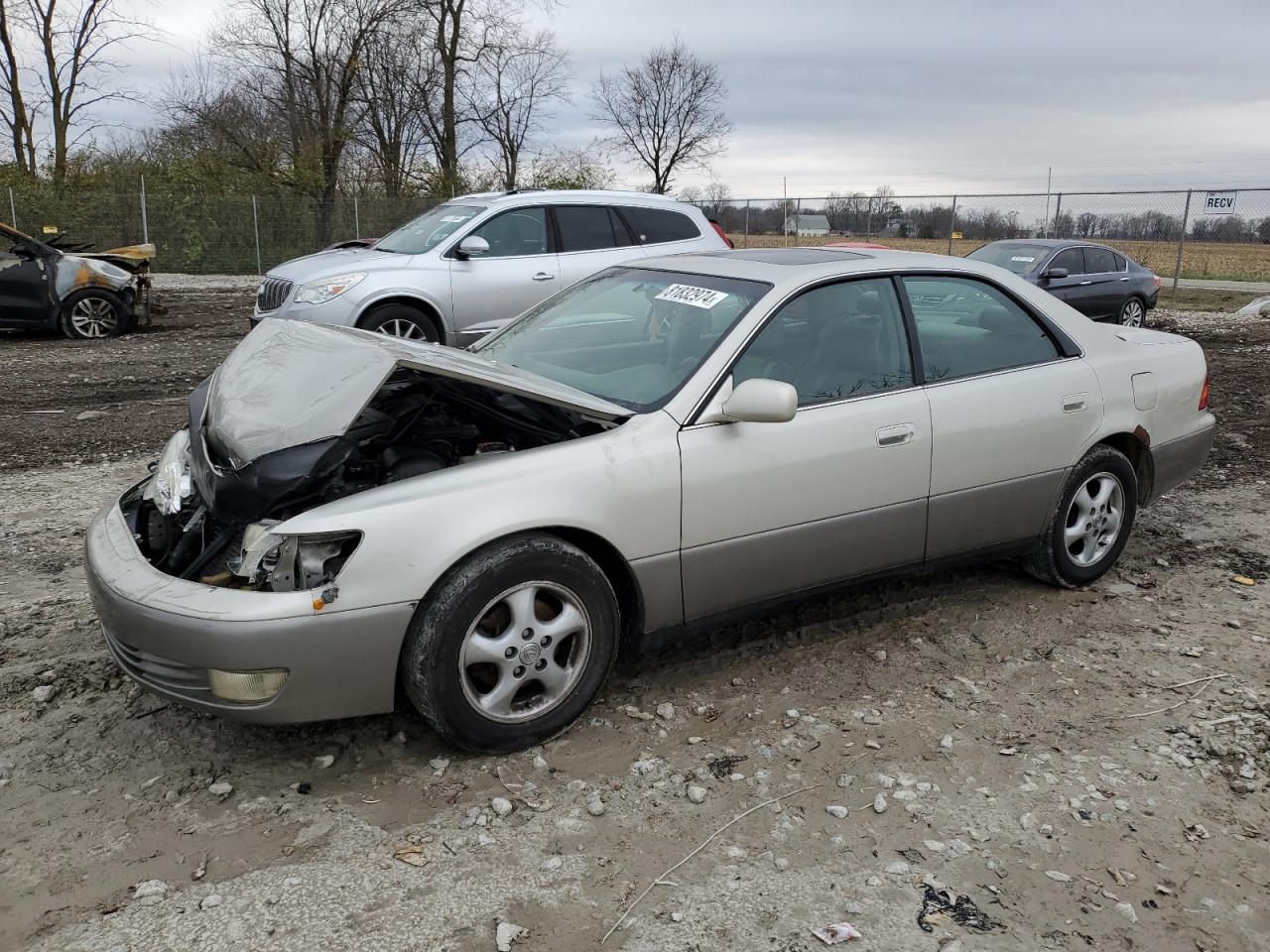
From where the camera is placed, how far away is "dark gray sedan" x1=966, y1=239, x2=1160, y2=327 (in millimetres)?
14344

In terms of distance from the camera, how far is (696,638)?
4.35m

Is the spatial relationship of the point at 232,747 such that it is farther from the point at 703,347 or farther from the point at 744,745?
the point at 703,347

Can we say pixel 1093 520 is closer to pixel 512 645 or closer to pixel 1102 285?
pixel 512 645

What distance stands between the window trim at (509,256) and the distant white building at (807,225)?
19.6 metres

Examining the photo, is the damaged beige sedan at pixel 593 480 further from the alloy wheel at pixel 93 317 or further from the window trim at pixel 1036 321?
the alloy wheel at pixel 93 317

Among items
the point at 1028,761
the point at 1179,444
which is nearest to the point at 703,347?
the point at 1028,761

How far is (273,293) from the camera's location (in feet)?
33.1

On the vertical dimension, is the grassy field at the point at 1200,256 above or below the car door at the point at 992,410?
above

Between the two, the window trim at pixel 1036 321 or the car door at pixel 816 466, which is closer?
the car door at pixel 816 466

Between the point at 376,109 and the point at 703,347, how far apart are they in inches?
1246

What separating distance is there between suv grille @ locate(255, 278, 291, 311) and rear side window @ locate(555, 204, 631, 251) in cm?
270

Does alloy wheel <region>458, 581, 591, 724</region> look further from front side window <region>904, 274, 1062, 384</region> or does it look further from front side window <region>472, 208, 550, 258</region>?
front side window <region>472, 208, 550, 258</region>

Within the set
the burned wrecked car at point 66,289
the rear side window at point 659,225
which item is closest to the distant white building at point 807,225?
the rear side window at point 659,225

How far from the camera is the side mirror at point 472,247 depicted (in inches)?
374
